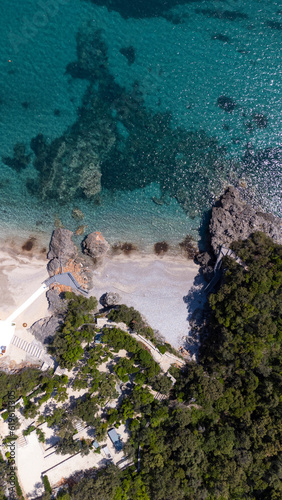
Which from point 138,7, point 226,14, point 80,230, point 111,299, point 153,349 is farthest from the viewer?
point 80,230

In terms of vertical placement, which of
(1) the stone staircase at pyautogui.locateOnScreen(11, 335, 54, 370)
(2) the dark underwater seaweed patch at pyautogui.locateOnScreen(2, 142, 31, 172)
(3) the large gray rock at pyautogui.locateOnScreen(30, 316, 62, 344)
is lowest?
(1) the stone staircase at pyautogui.locateOnScreen(11, 335, 54, 370)

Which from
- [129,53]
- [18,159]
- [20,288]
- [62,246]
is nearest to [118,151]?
[129,53]

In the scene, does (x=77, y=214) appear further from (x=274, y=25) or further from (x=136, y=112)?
(x=274, y=25)

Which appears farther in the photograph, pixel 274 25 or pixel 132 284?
pixel 132 284

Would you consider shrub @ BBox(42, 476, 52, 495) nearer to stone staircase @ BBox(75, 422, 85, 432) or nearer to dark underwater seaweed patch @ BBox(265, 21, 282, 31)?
stone staircase @ BBox(75, 422, 85, 432)

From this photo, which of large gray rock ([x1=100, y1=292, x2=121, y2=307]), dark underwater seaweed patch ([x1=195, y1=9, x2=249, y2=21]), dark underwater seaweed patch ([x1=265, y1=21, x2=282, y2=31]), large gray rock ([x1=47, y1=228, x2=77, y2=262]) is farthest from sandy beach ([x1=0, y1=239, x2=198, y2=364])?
dark underwater seaweed patch ([x1=265, y1=21, x2=282, y2=31])

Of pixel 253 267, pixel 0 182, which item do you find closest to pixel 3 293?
pixel 0 182
